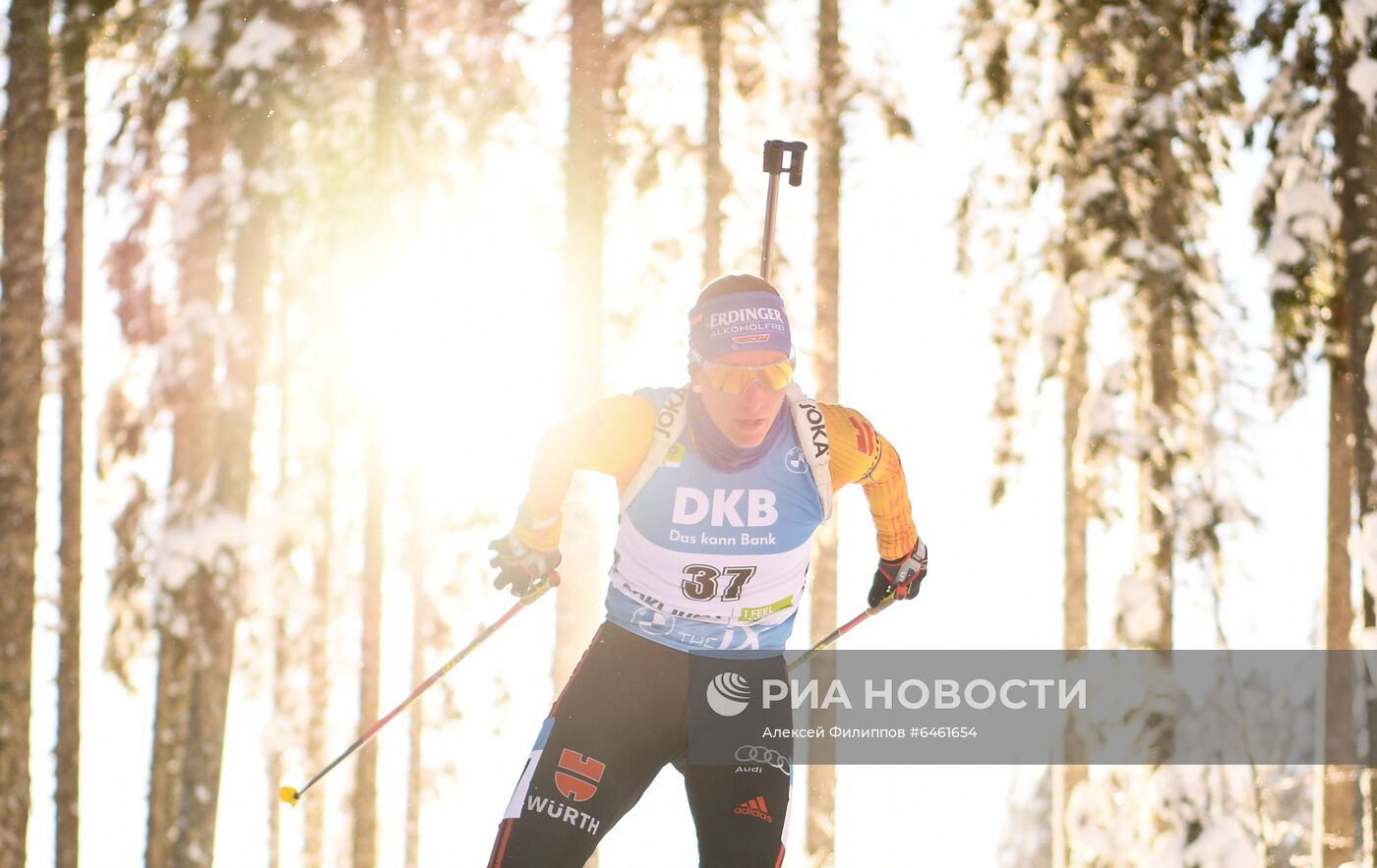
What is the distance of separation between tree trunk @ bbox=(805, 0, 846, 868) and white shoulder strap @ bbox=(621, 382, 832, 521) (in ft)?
24.8

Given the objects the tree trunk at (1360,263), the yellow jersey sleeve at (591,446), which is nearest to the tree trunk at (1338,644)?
the tree trunk at (1360,263)

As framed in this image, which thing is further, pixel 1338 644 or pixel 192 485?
pixel 1338 644

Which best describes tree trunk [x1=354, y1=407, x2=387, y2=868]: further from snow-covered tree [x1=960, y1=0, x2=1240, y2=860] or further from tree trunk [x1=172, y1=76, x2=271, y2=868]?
snow-covered tree [x1=960, y1=0, x2=1240, y2=860]

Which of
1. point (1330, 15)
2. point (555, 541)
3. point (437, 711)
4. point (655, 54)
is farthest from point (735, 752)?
point (437, 711)

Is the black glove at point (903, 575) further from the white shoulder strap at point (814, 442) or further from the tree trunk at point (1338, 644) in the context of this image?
the tree trunk at point (1338, 644)

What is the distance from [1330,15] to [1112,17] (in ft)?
7.47

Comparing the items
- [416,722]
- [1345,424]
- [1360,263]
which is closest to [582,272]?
[1360,263]

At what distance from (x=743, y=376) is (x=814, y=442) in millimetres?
407

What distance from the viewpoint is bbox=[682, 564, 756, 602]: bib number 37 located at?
16.2 ft

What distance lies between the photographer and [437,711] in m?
19.6

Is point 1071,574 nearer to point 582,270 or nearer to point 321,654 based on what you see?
point 582,270

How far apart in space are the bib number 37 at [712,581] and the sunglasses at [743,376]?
2.13 ft

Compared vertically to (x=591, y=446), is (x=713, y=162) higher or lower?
higher

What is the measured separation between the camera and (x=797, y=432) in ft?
16.7
